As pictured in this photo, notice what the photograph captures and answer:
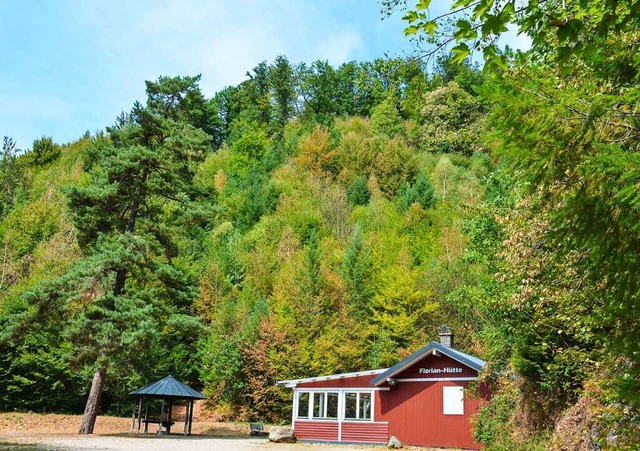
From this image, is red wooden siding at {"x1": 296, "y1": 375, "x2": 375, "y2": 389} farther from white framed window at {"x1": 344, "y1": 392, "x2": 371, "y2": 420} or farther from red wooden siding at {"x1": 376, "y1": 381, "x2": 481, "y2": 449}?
red wooden siding at {"x1": 376, "y1": 381, "x2": 481, "y2": 449}

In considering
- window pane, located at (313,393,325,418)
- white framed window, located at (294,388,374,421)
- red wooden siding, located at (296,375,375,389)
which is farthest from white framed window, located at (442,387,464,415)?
window pane, located at (313,393,325,418)

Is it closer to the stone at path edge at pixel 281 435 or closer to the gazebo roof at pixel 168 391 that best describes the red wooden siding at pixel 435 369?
the stone at path edge at pixel 281 435

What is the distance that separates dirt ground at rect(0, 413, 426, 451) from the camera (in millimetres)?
16844

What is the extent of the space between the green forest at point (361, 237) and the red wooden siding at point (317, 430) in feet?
20.0

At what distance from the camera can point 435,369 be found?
861 inches

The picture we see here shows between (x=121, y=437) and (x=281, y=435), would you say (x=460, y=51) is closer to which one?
(x=121, y=437)

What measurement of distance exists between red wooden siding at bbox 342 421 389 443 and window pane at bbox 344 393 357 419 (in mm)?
357

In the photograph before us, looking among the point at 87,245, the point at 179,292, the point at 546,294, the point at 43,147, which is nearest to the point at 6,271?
the point at 87,245

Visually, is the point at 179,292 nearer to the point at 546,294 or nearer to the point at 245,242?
the point at 546,294

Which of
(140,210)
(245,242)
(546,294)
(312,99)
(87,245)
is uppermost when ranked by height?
(312,99)

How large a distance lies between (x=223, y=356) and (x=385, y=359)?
969cm

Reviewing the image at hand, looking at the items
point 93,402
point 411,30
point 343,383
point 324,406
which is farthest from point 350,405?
point 411,30

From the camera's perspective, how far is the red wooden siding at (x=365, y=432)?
74.5 ft

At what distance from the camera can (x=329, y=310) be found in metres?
37.1
